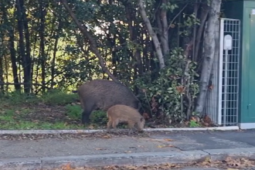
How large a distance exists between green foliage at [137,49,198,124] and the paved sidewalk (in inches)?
24.9

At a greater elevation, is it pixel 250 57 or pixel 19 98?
pixel 250 57

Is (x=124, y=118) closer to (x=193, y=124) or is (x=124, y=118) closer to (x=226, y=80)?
(x=193, y=124)

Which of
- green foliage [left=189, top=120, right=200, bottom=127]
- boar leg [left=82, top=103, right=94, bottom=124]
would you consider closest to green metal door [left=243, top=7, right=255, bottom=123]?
green foliage [left=189, top=120, right=200, bottom=127]

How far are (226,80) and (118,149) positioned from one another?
3.08 meters

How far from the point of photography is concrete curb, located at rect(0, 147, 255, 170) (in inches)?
307

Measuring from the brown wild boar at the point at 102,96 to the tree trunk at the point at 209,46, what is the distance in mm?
1307

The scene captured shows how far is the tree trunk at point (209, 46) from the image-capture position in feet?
34.4

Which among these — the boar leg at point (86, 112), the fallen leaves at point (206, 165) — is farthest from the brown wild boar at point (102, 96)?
the fallen leaves at point (206, 165)

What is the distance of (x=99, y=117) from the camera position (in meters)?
11.0

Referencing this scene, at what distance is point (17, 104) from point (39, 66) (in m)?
2.45

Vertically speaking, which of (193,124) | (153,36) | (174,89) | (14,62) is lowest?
(193,124)

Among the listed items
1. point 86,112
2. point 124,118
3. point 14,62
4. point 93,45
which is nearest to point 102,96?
point 86,112

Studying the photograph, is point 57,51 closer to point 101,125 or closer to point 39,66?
point 39,66

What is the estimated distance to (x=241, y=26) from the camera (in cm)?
1062
